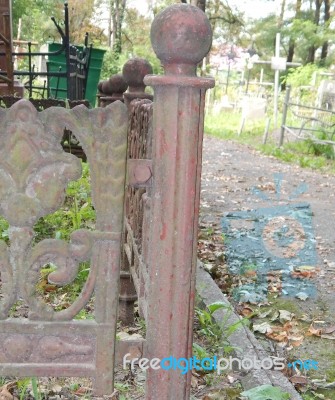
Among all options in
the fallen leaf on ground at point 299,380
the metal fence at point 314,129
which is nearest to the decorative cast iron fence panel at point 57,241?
the fallen leaf on ground at point 299,380

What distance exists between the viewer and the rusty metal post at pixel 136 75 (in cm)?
202

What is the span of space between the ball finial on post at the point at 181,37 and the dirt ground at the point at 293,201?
1722 millimetres

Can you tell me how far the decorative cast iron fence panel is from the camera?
3.86ft

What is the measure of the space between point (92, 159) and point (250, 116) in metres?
17.1

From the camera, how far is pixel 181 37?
3.75 ft

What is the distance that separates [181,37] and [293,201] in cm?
523

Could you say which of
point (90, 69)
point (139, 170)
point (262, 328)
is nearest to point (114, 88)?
point (262, 328)

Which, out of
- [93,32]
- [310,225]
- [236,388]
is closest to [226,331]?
[236,388]

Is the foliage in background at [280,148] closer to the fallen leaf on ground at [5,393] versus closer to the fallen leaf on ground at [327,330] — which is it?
the fallen leaf on ground at [327,330]

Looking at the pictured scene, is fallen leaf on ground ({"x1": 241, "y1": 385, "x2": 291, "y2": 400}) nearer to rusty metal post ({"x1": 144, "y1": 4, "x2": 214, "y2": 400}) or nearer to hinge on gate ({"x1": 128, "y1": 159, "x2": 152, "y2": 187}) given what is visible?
rusty metal post ({"x1": 144, "y1": 4, "x2": 214, "y2": 400})

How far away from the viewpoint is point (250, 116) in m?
18.0

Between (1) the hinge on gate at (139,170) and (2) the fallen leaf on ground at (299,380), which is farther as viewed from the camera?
(2) the fallen leaf on ground at (299,380)

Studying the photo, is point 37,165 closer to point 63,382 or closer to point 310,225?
point 63,382

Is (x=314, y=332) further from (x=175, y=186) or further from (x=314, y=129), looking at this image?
(x=314, y=129)
